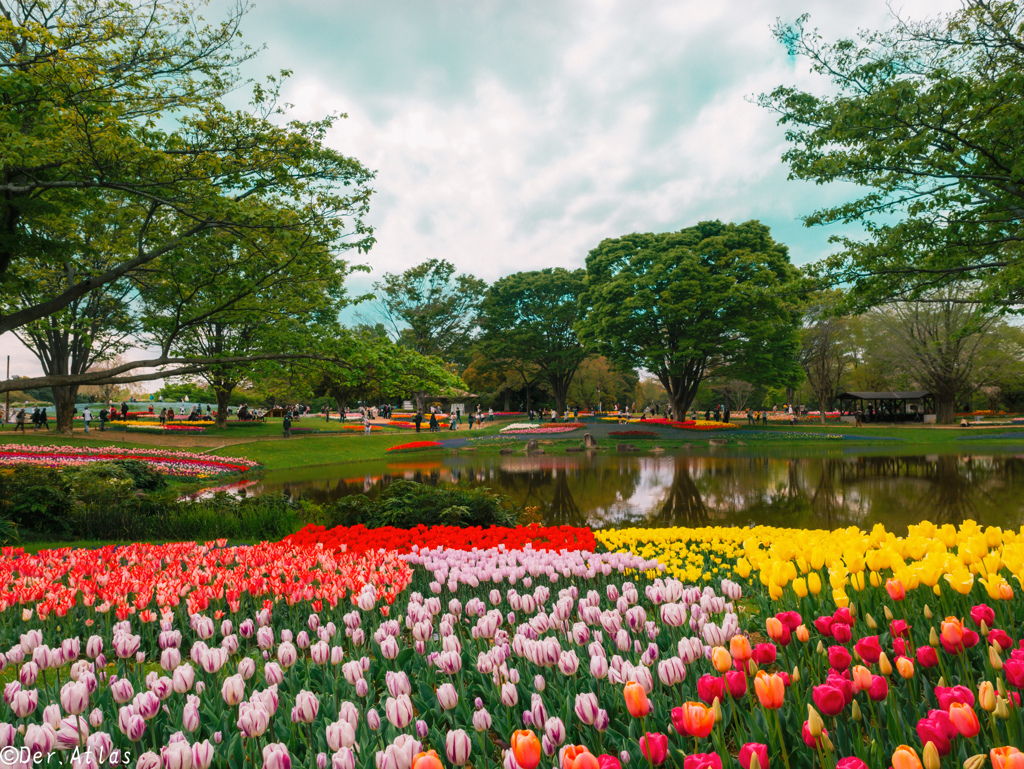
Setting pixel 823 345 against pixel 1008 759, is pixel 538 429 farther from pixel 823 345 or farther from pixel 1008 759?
pixel 1008 759

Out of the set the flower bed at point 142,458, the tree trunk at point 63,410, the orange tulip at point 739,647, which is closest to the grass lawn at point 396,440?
the tree trunk at point 63,410

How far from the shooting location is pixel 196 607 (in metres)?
3.43

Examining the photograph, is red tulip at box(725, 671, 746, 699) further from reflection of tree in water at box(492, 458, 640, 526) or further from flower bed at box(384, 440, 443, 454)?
flower bed at box(384, 440, 443, 454)

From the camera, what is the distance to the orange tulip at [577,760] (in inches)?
52.7

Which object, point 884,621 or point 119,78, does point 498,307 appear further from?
point 884,621

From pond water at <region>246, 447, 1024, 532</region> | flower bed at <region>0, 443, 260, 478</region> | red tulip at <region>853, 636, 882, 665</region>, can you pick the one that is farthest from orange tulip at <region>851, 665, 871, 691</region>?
flower bed at <region>0, 443, 260, 478</region>

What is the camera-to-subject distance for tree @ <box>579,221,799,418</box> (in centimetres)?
3481

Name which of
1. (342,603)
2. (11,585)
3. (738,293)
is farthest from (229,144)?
(738,293)

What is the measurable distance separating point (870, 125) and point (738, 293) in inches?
889

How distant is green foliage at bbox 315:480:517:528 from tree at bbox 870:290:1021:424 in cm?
4557

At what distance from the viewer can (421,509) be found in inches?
348

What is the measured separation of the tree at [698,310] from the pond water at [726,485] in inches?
442

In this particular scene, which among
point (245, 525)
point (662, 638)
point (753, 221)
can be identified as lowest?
point (245, 525)

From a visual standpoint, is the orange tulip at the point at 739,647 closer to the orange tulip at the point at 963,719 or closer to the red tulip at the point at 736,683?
the red tulip at the point at 736,683
